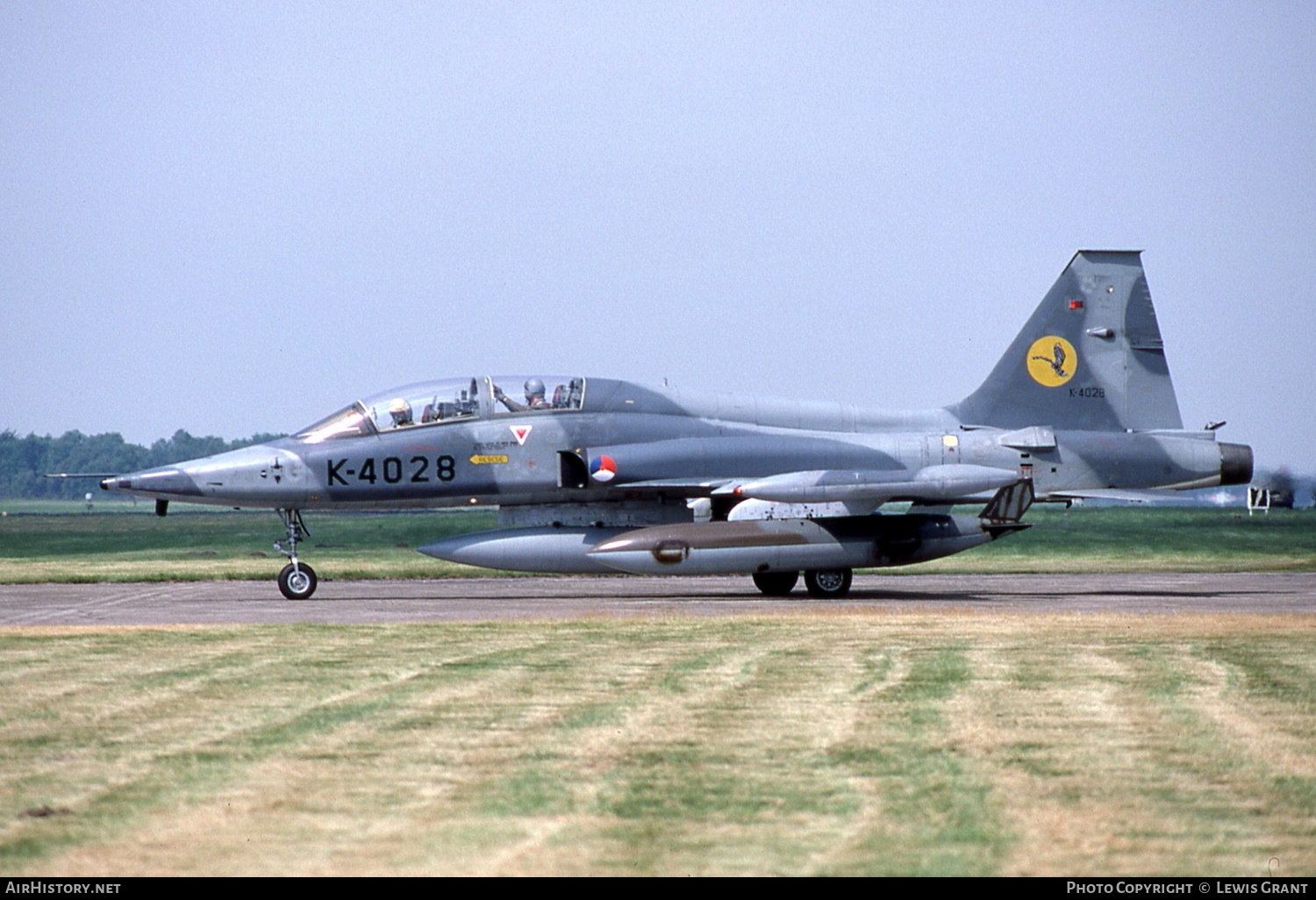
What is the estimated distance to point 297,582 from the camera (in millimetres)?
19766

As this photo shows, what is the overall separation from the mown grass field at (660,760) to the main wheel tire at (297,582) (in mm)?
7176

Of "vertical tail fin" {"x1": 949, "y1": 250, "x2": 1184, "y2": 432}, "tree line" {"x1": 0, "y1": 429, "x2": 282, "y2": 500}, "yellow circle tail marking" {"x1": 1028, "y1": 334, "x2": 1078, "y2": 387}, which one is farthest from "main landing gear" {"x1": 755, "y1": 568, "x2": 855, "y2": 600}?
"tree line" {"x1": 0, "y1": 429, "x2": 282, "y2": 500}

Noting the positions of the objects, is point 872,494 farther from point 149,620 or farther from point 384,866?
point 384,866

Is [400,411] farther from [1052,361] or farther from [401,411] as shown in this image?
[1052,361]

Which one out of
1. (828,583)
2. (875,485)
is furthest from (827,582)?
(875,485)

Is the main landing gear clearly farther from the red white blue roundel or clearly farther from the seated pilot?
the seated pilot

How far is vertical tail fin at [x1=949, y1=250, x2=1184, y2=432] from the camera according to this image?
72.8ft

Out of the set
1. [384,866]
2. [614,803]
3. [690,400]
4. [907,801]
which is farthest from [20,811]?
[690,400]

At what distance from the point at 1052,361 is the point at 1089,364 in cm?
56

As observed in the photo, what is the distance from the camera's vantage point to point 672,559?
18984 mm

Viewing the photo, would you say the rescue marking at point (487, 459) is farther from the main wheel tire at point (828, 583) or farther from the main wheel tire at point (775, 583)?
the main wheel tire at point (828, 583)

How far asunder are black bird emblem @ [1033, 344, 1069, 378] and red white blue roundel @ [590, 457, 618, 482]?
7050 mm

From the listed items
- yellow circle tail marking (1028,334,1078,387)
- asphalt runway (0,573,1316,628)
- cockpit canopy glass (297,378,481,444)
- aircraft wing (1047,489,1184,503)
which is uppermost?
yellow circle tail marking (1028,334,1078,387)

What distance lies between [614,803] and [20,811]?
2.50 meters
